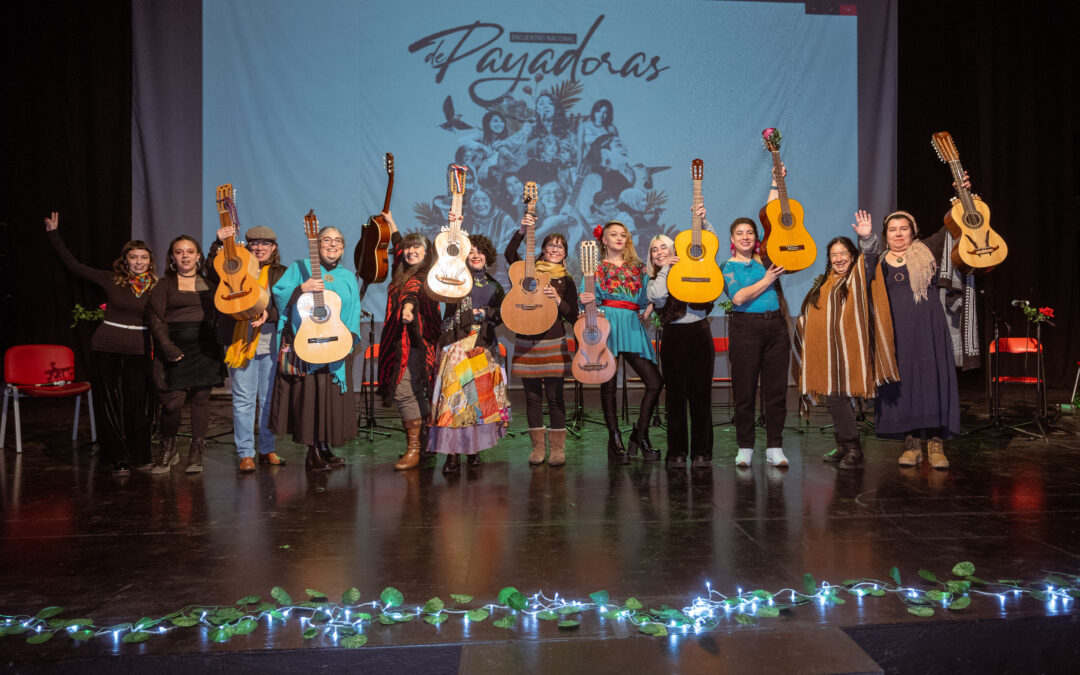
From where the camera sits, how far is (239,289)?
4.50 m

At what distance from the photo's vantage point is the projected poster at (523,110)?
758 centimetres

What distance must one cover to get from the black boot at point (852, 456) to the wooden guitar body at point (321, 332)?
118 inches

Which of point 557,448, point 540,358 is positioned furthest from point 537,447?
point 540,358

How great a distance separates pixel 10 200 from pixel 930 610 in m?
8.63

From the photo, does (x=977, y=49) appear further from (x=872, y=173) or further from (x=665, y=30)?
(x=665, y=30)

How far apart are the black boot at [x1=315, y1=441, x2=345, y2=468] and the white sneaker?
2.62 metres

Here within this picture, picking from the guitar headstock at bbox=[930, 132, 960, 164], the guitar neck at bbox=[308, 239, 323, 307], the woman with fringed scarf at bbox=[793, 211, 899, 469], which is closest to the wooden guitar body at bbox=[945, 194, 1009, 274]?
the guitar headstock at bbox=[930, 132, 960, 164]

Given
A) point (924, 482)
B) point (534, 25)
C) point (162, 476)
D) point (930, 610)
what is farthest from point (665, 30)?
point (930, 610)

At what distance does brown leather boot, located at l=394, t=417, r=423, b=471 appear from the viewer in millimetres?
4750

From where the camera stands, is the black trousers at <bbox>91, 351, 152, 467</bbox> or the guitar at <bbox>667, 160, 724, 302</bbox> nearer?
the guitar at <bbox>667, 160, 724, 302</bbox>

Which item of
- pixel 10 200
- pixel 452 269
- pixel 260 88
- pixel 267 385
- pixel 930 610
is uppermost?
pixel 260 88

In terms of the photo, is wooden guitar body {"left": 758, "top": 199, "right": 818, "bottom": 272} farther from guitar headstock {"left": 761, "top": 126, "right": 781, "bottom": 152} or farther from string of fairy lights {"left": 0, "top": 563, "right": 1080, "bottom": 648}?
string of fairy lights {"left": 0, "top": 563, "right": 1080, "bottom": 648}

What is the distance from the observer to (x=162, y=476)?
4.57m

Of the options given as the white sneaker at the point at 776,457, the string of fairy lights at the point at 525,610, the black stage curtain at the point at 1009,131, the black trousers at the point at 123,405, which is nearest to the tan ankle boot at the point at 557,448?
the white sneaker at the point at 776,457
